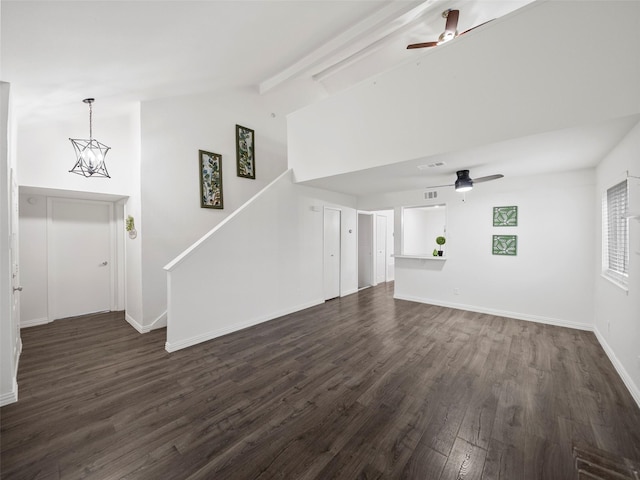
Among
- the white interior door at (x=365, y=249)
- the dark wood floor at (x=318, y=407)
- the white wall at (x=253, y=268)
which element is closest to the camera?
the dark wood floor at (x=318, y=407)

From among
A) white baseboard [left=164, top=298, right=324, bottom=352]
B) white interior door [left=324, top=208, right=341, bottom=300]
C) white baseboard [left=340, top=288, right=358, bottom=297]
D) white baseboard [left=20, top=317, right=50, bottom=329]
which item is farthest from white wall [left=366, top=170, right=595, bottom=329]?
white baseboard [left=20, top=317, right=50, bottom=329]

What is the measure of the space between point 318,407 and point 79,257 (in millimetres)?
5599

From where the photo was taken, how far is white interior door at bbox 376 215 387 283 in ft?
25.9

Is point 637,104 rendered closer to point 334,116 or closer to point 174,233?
point 334,116

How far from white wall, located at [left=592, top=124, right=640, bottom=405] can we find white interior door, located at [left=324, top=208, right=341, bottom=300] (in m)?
4.42

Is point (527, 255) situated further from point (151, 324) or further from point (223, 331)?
point (151, 324)

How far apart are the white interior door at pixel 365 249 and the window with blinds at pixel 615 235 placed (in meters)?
4.78

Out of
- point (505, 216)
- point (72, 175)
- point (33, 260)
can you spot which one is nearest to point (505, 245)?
point (505, 216)

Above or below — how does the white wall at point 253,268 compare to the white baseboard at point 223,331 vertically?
above

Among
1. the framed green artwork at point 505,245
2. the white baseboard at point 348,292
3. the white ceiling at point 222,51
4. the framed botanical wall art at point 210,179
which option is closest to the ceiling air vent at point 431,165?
the white ceiling at point 222,51

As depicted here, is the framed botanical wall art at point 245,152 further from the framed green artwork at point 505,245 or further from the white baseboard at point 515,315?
the framed green artwork at point 505,245

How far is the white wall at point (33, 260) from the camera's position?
445 centimetres

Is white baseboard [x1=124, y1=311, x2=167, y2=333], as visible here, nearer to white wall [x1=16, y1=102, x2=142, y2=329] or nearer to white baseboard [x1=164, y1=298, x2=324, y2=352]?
white wall [x1=16, y1=102, x2=142, y2=329]

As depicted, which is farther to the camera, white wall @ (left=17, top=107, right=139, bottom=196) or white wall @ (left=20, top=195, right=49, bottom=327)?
white wall @ (left=20, top=195, right=49, bottom=327)
